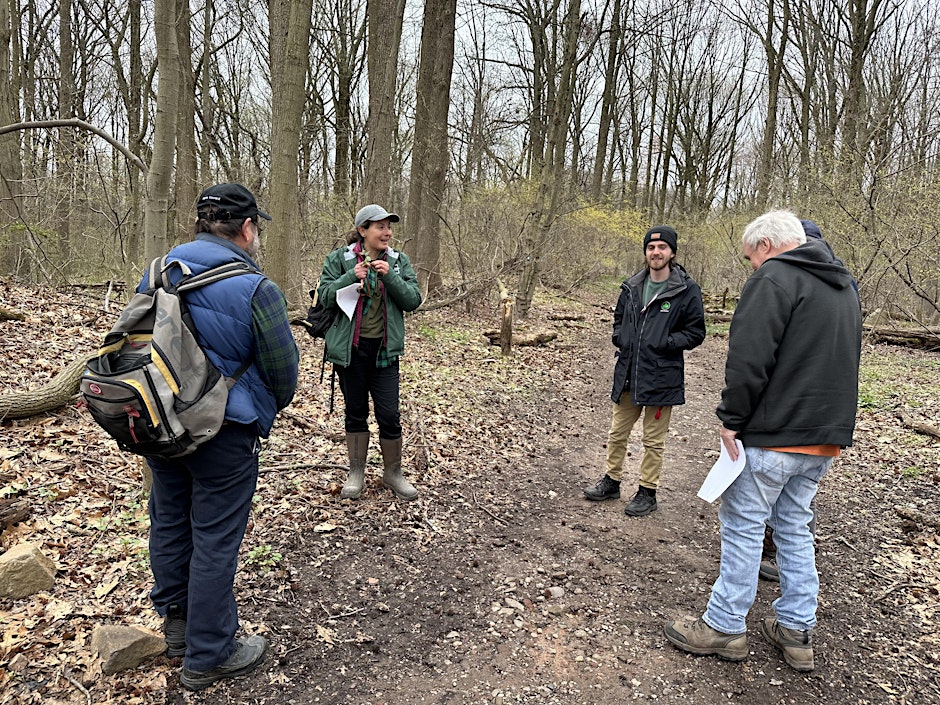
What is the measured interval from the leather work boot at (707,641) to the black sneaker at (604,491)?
1.88 metres

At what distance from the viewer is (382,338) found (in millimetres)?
4238

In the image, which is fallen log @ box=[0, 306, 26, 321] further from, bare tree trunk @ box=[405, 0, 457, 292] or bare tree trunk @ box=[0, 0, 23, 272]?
bare tree trunk @ box=[405, 0, 457, 292]

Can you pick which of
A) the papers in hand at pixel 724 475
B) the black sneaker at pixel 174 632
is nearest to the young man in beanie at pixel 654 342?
the papers in hand at pixel 724 475

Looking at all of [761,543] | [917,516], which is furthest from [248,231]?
[917,516]

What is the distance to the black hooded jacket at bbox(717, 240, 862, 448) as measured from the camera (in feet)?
9.12

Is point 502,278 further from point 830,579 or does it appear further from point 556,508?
point 830,579

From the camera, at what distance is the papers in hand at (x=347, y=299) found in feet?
13.5

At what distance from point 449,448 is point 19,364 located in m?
4.24

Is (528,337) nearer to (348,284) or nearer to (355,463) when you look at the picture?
(355,463)

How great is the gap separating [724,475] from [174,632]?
2.75 metres

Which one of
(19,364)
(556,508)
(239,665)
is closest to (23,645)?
(239,665)

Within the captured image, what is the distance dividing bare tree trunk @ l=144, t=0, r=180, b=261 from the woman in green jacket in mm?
1074

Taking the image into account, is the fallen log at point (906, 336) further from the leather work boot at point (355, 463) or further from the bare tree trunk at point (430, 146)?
the leather work boot at point (355, 463)

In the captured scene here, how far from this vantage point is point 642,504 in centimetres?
476
